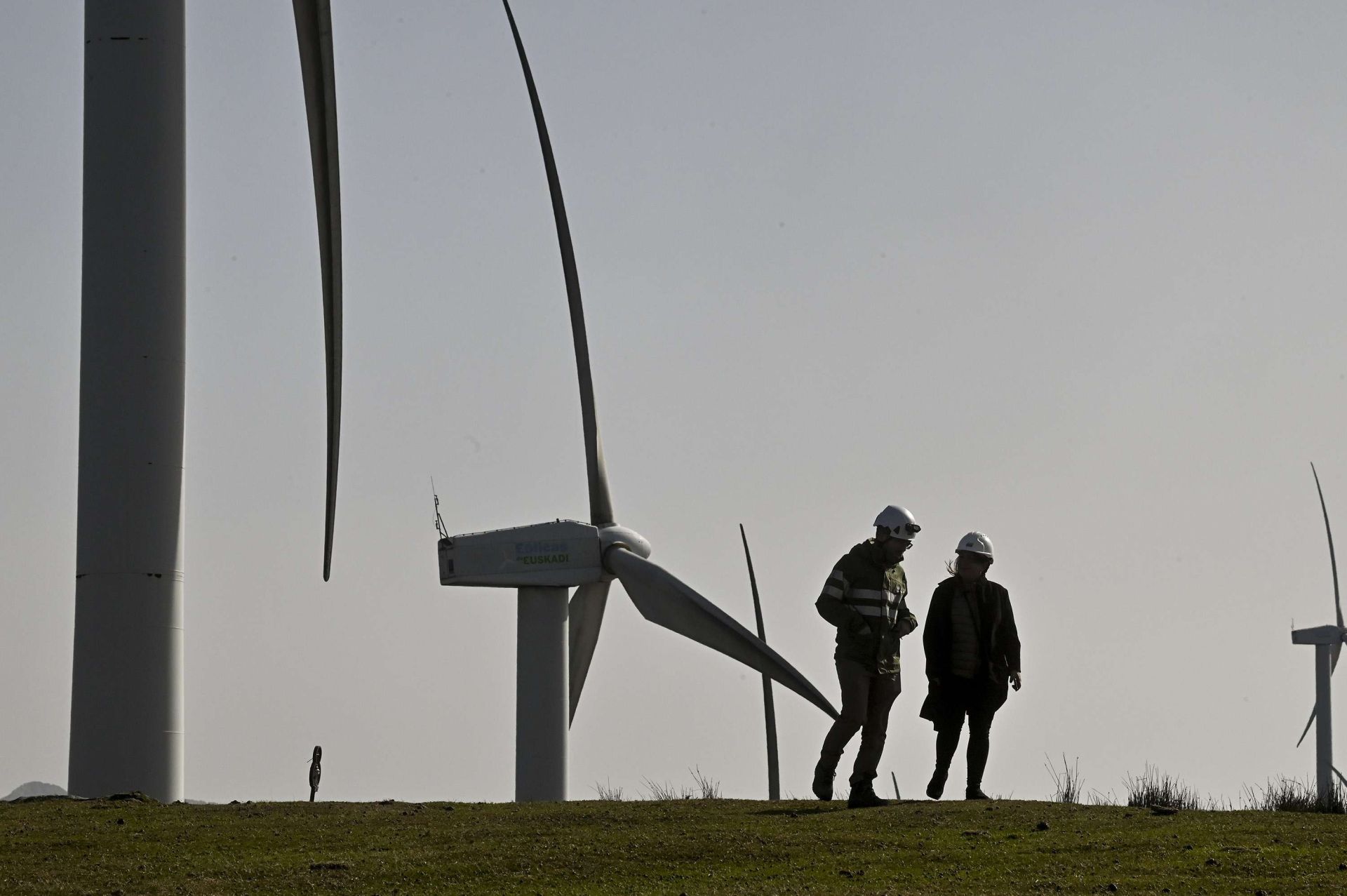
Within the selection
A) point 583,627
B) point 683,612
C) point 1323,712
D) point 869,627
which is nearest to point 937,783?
point 869,627

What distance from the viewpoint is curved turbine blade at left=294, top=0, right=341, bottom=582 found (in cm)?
1984

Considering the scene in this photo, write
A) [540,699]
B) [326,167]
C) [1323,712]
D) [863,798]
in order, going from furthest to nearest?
[1323,712]
[540,699]
[326,167]
[863,798]

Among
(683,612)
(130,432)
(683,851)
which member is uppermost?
(130,432)

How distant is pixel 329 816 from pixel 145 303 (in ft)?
25.5

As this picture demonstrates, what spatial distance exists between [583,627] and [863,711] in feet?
47.0

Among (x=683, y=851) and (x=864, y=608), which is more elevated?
(x=864, y=608)

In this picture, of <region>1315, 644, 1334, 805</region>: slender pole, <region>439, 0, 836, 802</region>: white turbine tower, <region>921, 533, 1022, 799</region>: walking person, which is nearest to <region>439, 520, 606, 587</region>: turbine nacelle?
<region>439, 0, 836, 802</region>: white turbine tower

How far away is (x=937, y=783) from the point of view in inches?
704

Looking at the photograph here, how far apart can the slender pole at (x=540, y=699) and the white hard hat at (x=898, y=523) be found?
12227mm

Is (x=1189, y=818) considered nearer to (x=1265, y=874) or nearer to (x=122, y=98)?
(x=1265, y=874)

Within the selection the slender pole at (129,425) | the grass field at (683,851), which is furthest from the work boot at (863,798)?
the slender pole at (129,425)

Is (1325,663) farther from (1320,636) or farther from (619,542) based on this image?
(619,542)

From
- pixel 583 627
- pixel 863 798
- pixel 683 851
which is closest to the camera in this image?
pixel 683 851

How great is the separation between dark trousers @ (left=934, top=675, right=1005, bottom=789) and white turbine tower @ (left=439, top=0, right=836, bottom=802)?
934cm
